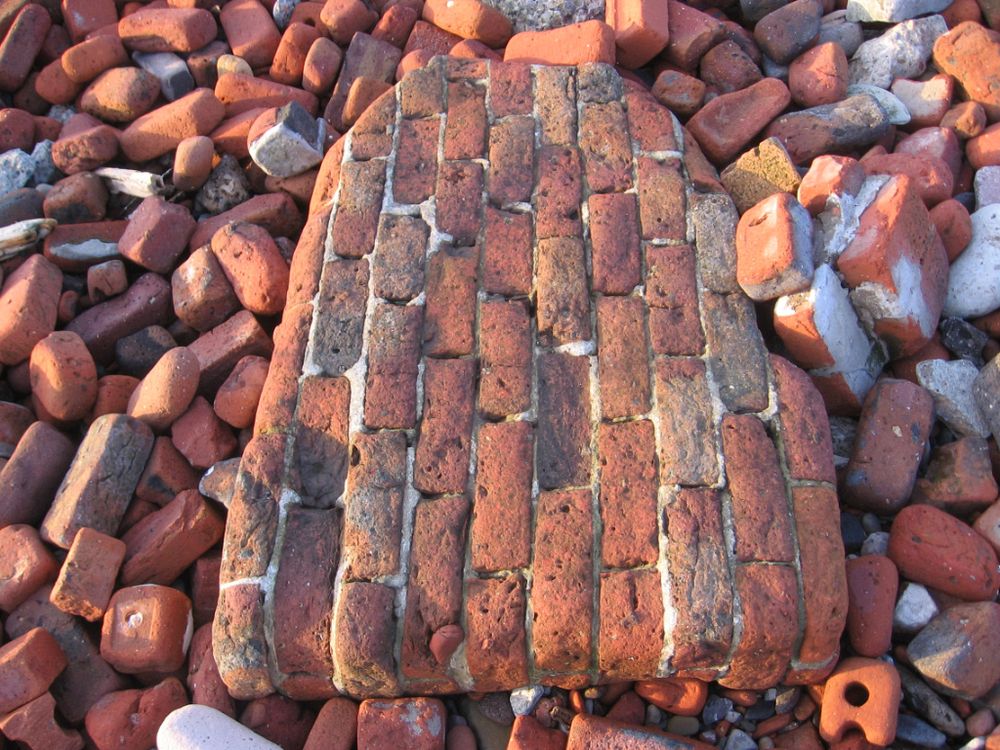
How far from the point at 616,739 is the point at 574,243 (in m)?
1.42

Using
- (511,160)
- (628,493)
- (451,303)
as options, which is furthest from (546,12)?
(628,493)

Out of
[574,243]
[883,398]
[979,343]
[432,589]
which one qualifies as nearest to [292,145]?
[574,243]

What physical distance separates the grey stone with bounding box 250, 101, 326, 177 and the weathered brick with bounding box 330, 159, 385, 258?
335mm

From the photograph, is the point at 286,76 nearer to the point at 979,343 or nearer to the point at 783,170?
the point at 783,170

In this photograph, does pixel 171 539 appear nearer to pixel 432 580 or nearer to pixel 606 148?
pixel 432 580

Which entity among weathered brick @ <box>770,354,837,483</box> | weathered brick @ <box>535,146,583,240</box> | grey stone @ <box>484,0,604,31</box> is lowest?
weathered brick @ <box>770,354,837,483</box>

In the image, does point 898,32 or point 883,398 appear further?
point 898,32

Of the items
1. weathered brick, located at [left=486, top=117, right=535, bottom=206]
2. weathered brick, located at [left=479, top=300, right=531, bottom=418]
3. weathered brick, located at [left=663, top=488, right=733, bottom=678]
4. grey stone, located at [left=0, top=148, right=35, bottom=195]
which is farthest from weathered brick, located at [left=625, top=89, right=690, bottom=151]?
grey stone, located at [left=0, top=148, right=35, bottom=195]

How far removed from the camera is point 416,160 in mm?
3047

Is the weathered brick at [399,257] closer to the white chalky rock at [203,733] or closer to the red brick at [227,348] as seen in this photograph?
the red brick at [227,348]

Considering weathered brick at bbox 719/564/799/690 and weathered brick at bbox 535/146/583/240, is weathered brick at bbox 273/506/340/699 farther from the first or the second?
weathered brick at bbox 535/146/583/240

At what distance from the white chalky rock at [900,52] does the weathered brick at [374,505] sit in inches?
91.7

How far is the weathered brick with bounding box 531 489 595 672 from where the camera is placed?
227cm

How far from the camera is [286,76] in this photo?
371 centimetres
